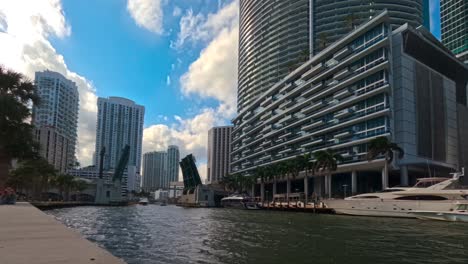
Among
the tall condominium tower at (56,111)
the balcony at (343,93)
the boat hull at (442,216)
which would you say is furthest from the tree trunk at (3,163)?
the tall condominium tower at (56,111)

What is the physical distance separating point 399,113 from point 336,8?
90.2 metres

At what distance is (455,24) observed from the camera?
187375 millimetres

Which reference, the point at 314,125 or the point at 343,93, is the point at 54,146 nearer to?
the point at 314,125

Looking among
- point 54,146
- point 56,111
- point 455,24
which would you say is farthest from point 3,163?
point 455,24

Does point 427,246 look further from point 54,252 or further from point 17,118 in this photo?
point 17,118

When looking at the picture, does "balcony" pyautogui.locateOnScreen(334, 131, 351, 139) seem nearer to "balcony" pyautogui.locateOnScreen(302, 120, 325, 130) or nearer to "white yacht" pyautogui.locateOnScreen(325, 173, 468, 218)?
"balcony" pyautogui.locateOnScreen(302, 120, 325, 130)

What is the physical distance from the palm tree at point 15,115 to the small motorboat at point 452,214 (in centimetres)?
5428

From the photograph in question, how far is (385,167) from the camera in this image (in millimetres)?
90000

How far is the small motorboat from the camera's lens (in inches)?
2274

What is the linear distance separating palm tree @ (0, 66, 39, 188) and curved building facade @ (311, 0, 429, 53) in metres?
135

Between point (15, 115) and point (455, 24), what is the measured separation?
7923 inches

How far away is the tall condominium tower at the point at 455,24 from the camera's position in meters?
181

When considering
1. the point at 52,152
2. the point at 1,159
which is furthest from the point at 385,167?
the point at 52,152

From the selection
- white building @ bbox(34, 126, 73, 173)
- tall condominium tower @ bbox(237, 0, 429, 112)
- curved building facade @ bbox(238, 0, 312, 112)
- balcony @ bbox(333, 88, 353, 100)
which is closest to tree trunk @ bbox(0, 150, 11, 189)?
balcony @ bbox(333, 88, 353, 100)
